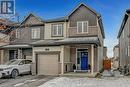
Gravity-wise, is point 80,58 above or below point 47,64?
above

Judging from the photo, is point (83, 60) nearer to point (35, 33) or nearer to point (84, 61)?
point (84, 61)

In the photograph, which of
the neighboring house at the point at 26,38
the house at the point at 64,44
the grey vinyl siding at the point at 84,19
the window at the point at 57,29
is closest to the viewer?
the house at the point at 64,44

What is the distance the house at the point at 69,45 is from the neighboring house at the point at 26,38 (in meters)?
1.44

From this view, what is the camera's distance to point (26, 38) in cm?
3125

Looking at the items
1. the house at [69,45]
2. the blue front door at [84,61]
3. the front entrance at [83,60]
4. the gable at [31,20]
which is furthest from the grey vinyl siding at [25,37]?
the blue front door at [84,61]

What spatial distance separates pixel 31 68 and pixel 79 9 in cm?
858

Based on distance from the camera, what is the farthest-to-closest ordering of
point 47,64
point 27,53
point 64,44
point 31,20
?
point 31,20 → point 27,53 → point 47,64 → point 64,44

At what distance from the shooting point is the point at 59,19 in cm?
2875

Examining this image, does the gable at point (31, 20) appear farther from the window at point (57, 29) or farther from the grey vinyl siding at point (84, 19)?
the grey vinyl siding at point (84, 19)

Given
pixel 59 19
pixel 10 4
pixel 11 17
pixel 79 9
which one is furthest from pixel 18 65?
pixel 11 17

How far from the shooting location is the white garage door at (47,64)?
2572 centimetres

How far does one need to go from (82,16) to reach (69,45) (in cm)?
439

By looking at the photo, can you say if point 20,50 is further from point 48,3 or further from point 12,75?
point 48,3

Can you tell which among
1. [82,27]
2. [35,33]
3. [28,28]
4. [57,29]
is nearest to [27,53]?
[35,33]
